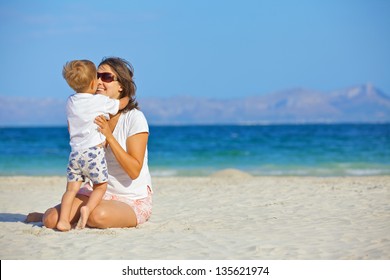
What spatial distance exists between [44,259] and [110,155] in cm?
131

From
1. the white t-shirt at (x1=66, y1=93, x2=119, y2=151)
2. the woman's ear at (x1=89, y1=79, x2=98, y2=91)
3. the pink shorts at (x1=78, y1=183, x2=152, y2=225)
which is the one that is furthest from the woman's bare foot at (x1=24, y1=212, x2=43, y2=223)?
the woman's ear at (x1=89, y1=79, x2=98, y2=91)

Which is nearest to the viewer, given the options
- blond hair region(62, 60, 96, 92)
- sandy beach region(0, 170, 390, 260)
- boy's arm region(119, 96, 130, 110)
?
sandy beach region(0, 170, 390, 260)

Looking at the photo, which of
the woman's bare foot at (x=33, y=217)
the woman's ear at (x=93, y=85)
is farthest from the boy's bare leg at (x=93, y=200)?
the woman's bare foot at (x=33, y=217)

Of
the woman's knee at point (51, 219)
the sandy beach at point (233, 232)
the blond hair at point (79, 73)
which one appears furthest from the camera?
the woman's knee at point (51, 219)

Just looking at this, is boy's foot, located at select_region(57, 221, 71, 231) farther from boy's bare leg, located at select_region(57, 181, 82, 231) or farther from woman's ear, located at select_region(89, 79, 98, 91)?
woman's ear, located at select_region(89, 79, 98, 91)

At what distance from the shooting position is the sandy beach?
5.05 metres

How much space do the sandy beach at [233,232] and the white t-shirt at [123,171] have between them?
1.22 ft

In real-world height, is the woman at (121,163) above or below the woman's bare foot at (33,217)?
above

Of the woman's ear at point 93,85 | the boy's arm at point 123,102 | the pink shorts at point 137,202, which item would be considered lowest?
the pink shorts at point 137,202

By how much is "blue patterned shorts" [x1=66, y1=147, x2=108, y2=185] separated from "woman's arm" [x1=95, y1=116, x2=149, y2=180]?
125 mm

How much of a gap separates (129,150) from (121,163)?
7.7 inches

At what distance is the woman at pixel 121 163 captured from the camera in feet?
18.7

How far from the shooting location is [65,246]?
207 inches

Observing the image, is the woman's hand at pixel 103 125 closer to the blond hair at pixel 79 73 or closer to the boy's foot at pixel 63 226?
the blond hair at pixel 79 73
